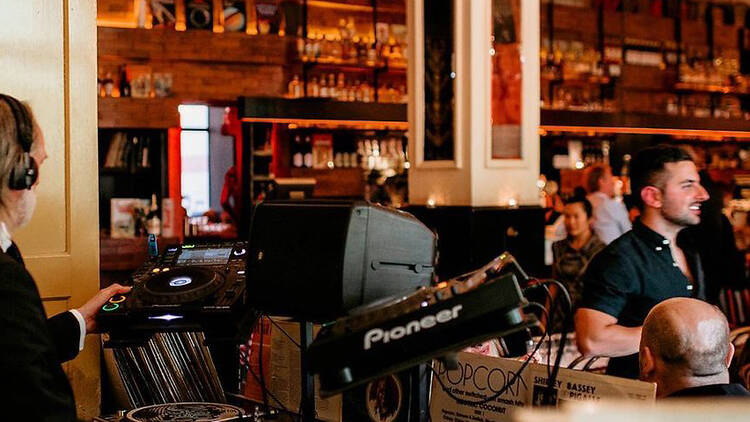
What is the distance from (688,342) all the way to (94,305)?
1.53 metres

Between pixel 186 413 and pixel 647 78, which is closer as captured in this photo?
pixel 186 413

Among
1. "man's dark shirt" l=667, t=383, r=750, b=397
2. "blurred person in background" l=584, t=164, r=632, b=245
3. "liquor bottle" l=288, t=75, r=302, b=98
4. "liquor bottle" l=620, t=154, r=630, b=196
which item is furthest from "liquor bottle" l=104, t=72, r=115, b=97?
"man's dark shirt" l=667, t=383, r=750, b=397

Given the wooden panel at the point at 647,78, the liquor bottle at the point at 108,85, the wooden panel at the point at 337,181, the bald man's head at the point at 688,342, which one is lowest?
the bald man's head at the point at 688,342

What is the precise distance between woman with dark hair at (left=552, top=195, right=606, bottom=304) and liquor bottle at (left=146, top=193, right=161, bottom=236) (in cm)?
378

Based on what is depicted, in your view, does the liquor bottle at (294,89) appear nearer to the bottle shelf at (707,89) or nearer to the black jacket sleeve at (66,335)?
the bottle shelf at (707,89)

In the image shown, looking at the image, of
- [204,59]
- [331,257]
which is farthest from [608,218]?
[331,257]

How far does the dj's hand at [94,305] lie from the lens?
96.7 inches

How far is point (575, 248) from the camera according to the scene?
591 cm

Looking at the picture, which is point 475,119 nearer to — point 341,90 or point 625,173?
point 341,90

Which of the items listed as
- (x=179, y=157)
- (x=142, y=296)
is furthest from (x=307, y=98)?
(x=142, y=296)

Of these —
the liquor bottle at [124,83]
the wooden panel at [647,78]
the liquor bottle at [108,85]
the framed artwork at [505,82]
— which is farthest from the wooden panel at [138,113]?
the wooden panel at [647,78]

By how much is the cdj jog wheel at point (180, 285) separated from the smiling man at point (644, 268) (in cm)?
138

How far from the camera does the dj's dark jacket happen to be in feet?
5.32

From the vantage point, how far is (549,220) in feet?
29.6
